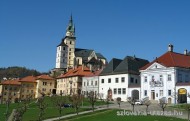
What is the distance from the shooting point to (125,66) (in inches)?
3150

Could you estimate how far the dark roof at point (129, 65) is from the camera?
79250 mm

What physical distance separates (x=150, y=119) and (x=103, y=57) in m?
137

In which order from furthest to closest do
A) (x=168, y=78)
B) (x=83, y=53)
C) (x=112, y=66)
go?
(x=83, y=53) → (x=112, y=66) → (x=168, y=78)

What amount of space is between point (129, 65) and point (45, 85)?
1749 inches

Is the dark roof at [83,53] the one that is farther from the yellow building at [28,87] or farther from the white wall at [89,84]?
the white wall at [89,84]

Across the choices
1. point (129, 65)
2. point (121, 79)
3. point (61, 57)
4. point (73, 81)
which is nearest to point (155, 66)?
point (129, 65)

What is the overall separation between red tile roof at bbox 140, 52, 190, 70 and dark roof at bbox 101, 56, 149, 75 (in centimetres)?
988

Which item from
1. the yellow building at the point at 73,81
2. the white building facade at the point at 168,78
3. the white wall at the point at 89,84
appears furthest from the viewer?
the yellow building at the point at 73,81

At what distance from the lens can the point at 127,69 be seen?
7862 centimetres

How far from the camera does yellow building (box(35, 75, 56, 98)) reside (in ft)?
369

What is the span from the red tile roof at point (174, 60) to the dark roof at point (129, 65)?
9632mm

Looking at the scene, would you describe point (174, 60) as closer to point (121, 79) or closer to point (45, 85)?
point (121, 79)

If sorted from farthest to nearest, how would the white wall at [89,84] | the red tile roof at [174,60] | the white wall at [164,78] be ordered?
the white wall at [89,84] < the red tile roof at [174,60] < the white wall at [164,78]

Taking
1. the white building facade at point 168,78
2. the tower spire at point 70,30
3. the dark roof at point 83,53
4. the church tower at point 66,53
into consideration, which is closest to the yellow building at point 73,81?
the white building facade at point 168,78
